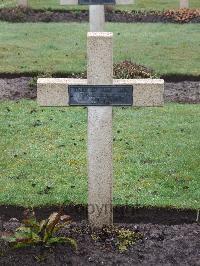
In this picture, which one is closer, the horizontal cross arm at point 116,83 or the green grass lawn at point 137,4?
the horizontal cross arm at point 116,83

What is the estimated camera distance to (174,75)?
12.6 metres

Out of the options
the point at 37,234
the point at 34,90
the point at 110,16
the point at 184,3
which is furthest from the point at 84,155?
the point at 184,3

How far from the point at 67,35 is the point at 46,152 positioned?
9.56 meters

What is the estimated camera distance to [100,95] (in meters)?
→ 5.38

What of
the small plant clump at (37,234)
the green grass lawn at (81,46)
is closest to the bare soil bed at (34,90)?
the green grass lawn at (81,46)

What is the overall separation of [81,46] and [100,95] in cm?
1045

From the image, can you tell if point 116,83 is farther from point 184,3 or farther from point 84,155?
point 184,3

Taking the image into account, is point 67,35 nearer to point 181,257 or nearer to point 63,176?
point 63,176

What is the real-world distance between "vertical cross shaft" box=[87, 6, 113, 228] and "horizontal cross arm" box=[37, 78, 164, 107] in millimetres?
146

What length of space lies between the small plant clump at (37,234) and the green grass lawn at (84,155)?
1343 mm

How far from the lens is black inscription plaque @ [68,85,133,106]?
5.35 meters

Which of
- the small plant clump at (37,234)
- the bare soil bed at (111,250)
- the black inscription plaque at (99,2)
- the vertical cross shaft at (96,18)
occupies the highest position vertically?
the black inscription plaque at (99,2)

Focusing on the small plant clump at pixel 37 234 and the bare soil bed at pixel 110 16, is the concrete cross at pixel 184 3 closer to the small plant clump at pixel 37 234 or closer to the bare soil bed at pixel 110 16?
the bare soil bed at pixel 110 16

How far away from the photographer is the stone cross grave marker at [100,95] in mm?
5293
